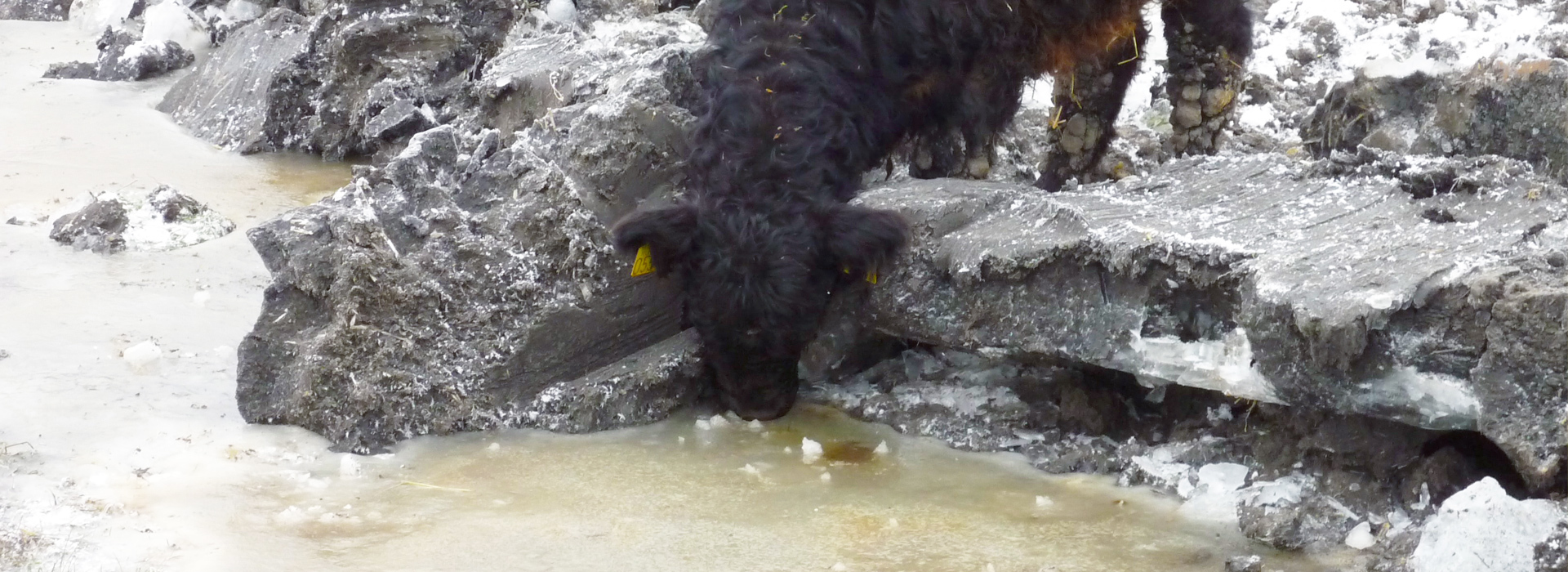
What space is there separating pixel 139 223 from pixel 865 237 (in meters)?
3.75

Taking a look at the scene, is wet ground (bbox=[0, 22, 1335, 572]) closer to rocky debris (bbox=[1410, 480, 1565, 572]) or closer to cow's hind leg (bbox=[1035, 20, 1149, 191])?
rocky debris (bbox=[1410, 480, 1565, 572])

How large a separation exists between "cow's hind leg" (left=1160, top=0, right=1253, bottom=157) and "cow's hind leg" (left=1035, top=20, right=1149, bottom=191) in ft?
0.71

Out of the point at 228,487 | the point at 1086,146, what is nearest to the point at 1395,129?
the point at 1086,146

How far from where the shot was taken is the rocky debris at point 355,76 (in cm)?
838

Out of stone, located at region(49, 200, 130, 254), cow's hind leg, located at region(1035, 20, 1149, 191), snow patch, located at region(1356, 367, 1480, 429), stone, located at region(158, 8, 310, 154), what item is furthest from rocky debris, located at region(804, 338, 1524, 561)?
stone, located at region(158, 8, 310, 154)

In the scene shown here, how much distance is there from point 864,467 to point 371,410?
166 centimetres

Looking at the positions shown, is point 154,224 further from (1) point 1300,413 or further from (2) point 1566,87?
(2) point 1566,87

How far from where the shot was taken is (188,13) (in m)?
10.9

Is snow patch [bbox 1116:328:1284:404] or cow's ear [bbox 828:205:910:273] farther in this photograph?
cow's ear [bbox 828:205:910:273]

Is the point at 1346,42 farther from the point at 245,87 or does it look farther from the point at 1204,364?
the point at 245,87

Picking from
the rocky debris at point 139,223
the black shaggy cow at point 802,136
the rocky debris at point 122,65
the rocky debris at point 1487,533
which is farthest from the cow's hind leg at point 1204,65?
the rocky debris at point 122,65

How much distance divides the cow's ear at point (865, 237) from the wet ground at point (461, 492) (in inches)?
24.6

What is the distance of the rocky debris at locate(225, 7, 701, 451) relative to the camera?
182 inches

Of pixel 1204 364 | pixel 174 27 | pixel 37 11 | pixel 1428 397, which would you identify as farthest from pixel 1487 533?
pixel 37 11
